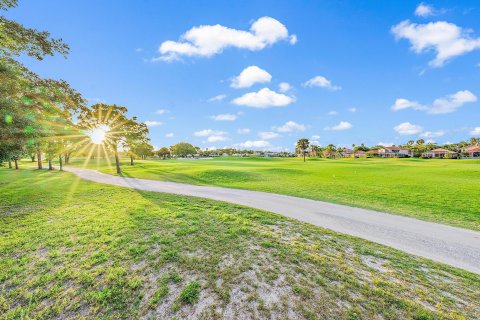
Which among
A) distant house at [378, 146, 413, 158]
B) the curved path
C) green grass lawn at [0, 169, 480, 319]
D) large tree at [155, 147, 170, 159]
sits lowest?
the curved path

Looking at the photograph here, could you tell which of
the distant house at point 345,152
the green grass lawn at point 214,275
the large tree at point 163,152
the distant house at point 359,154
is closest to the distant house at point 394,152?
the distant house at point 359,154

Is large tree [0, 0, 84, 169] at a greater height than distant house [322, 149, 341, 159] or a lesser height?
greater

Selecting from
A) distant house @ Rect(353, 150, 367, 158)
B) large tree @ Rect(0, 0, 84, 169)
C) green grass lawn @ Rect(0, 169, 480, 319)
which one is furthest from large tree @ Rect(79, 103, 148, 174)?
distant house @ Rect(353, 150, 367, 158)

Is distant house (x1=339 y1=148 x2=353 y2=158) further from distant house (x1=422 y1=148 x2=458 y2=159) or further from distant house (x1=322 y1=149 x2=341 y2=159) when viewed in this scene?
distant house (x1=422 y1=148 x2=458 y2=159)

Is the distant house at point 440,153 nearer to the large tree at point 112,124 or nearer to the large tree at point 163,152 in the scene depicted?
the large tree at point 112,124

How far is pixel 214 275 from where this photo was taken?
539 centimetres

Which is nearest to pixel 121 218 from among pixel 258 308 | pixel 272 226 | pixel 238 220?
pixel 238 220

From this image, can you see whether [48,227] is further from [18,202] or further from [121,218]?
[18,202]

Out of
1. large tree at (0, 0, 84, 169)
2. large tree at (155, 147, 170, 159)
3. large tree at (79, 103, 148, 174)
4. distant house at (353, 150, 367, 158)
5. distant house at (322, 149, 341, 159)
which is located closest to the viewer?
large tree at (0, 0, 84, 169)

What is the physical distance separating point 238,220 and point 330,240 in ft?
12.5

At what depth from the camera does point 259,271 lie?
556cm

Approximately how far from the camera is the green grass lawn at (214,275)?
446 centimetres

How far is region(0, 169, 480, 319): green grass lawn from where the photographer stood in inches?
176

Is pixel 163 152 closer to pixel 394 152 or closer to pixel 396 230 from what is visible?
pixel 394 152
